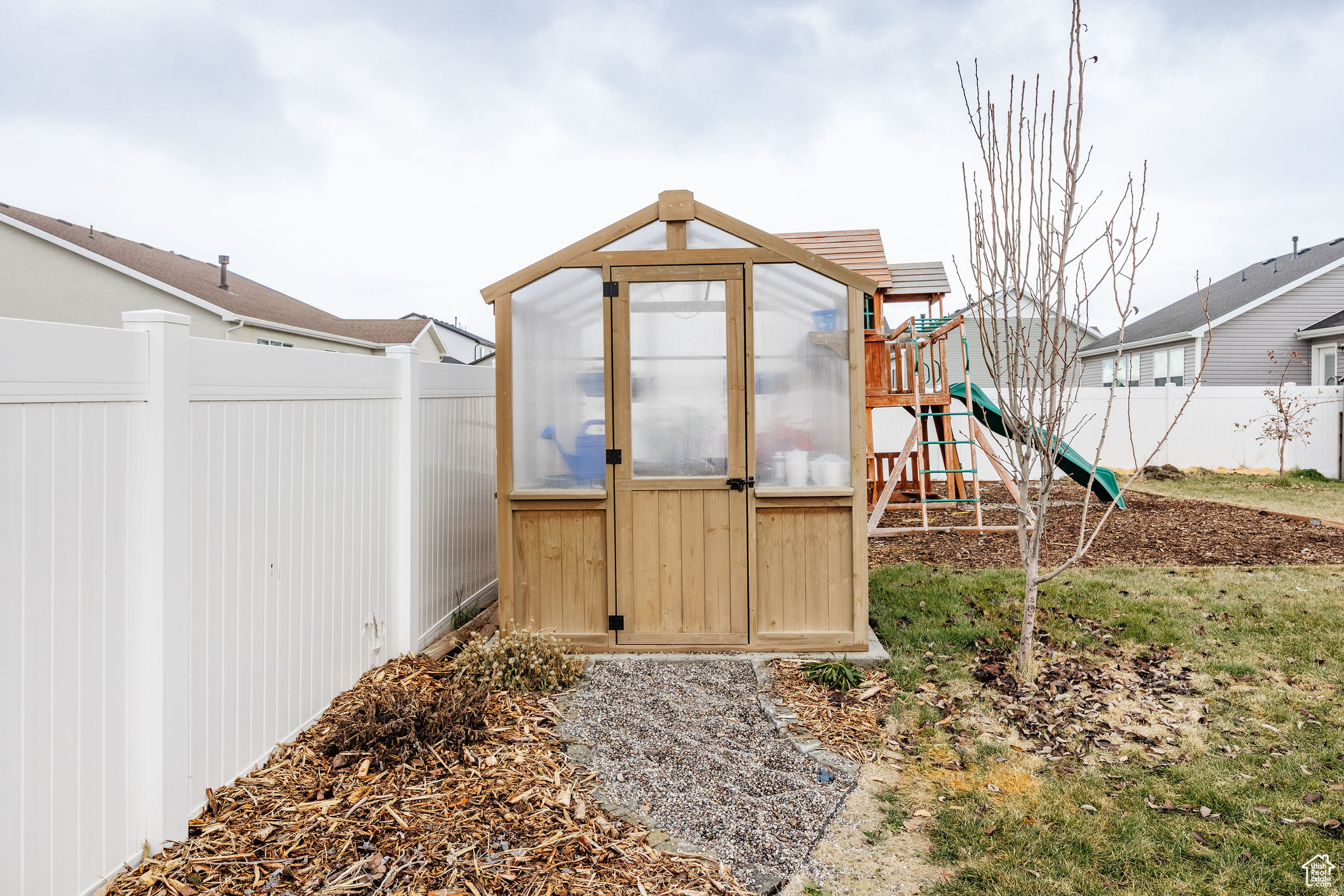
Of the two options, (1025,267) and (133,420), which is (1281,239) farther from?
(133,420)

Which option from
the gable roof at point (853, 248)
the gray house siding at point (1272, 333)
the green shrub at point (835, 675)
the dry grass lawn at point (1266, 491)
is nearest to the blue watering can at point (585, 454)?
the green shrub at point (835, 675)

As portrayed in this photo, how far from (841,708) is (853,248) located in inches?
248

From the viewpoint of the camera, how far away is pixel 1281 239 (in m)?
21.0

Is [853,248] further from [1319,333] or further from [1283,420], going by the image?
[1319,333]

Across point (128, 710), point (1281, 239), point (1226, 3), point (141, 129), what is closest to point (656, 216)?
point (128, 710)

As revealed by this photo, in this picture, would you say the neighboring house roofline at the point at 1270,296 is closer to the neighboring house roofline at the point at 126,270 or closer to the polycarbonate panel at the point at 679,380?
the polycarbonate panel at the point at 679,380

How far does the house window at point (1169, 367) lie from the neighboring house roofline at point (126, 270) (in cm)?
2232

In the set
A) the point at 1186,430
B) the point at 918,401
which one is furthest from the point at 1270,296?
the point at 918,401

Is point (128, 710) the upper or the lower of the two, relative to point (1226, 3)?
lower

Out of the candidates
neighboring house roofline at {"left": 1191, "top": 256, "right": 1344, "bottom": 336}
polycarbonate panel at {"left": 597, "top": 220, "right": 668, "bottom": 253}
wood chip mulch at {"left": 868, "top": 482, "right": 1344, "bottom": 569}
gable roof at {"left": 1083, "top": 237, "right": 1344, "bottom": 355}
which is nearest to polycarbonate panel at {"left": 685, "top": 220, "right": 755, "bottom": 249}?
polycarbonate panel at {"left": 597, "top": 220, "right": 668, "bottom": 253}

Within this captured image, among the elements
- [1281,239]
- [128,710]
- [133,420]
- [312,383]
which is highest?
[1281,239]

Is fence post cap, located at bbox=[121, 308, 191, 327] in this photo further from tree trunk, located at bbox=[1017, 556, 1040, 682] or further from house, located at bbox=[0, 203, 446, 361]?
house, located at bbox=[0, 203, 446, 361]

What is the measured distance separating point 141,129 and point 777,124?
50.9 feet

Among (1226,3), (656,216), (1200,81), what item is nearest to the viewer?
(656,216)
